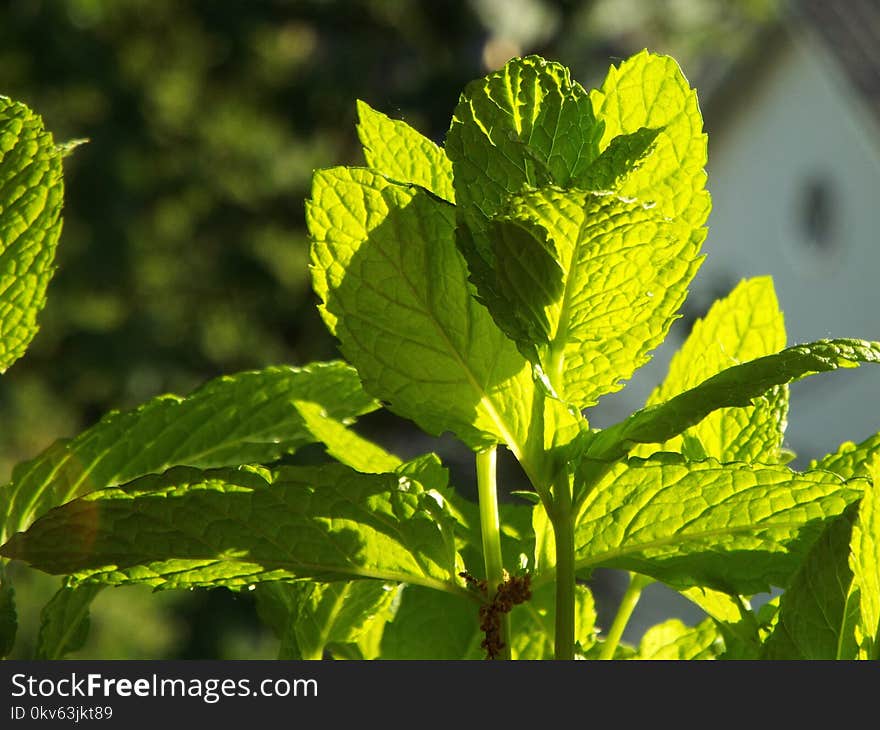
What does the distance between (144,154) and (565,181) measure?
6.08 meters

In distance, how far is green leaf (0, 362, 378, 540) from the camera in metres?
0.37

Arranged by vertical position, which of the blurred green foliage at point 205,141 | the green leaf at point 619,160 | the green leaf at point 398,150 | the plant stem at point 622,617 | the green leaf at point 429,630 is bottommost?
the plant stem at point 622,617

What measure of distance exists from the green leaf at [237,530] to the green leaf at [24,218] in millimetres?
67

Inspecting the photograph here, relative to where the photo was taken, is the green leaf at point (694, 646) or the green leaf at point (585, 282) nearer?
the green leaf at point (585, 282)

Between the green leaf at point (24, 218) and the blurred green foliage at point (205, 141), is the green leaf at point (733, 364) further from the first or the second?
the blurred green foliage at point (205, 141)

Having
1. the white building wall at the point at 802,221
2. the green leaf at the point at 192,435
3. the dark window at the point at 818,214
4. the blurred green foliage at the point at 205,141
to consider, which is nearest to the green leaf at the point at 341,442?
the green leaf at the point at 192,435

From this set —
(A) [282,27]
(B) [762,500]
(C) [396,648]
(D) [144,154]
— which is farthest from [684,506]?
(A) [282,27]

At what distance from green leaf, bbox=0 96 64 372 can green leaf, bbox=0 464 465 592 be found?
2.6 inches

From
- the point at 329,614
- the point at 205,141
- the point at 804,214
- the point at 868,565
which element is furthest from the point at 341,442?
the point at 804,214

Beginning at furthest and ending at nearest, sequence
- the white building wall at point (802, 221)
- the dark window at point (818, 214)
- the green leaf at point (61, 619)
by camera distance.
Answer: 1. the dark window at point (818, 214)
2. the white building wall at point (802, 221)
3. the green leaf at point (61, 619)

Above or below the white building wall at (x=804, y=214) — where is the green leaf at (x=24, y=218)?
below

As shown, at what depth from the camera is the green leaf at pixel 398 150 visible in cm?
32

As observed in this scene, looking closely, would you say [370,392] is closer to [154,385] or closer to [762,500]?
[762,500]

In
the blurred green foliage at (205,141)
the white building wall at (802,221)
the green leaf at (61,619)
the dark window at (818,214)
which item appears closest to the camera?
the green leaf at (61,619)
